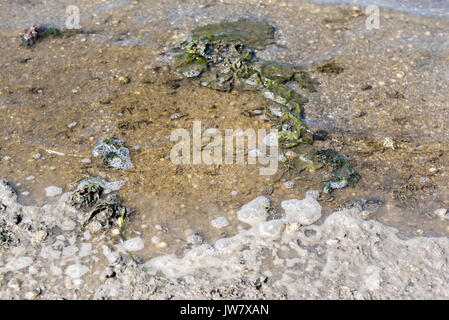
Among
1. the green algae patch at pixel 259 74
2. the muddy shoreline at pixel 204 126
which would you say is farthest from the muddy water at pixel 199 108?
the green algae patch at pixel 259 74

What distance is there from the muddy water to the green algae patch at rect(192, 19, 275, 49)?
15cm

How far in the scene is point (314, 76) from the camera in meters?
5.03

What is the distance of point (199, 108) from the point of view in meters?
4.60

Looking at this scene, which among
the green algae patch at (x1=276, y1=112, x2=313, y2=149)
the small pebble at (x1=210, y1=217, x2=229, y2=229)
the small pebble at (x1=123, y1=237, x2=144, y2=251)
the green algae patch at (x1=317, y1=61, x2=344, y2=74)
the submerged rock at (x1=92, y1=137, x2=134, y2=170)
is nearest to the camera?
the small pebble at (x1=123, y1=237, x2=144, y2=251)

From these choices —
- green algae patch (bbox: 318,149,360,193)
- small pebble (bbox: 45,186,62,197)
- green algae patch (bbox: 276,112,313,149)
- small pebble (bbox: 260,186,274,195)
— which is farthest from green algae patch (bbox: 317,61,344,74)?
small pebble (bbox: 45,186,62,197)

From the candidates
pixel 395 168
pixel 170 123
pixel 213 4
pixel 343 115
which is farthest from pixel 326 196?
pixel 213 4

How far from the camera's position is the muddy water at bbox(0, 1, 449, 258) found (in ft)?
12.0

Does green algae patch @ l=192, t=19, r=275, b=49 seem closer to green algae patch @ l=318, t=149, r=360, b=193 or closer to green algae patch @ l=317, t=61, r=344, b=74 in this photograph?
green algae patch @ l=317, t=61, r=344, b=74

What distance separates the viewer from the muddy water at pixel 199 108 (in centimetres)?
367

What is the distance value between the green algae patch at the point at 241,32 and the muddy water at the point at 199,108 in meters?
0.15

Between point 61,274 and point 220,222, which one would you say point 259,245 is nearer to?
point 220,222

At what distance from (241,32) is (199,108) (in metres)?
1.68

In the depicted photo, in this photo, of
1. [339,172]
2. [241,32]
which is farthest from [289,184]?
[241,32]
